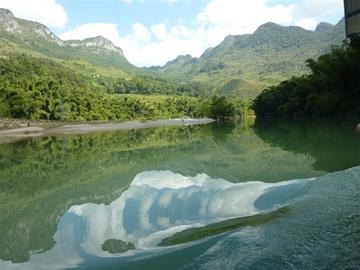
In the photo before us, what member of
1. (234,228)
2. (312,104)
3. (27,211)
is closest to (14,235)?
(27,211)

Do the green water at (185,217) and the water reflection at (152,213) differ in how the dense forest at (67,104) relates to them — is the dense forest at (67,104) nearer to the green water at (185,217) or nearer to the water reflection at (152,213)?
the green water at (185,217)

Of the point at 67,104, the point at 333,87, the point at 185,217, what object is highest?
the point at 67,104

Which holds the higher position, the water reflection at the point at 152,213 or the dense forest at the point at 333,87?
the dense forest at the point at 333,87

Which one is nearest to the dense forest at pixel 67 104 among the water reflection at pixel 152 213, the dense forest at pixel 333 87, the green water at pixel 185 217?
the dense forest at pixel 333 87

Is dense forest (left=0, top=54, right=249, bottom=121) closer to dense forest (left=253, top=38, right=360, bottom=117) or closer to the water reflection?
dense forest (left=253, top=38, right=360, bottom=117)

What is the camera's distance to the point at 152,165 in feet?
70.9

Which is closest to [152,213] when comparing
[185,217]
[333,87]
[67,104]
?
[185,217]

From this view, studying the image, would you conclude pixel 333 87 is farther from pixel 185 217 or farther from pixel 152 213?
pixel 185 217

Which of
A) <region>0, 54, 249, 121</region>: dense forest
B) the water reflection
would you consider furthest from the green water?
<region>0, 54, 249, 121</region>: dense forest

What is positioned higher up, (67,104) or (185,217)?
(67,104)

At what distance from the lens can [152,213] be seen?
10.8 meters

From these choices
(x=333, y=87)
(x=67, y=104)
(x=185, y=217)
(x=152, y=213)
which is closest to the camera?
(x=185, y=217)

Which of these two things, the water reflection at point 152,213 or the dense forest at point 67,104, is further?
the dense forest at point 67,104

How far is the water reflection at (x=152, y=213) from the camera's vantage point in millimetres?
8094
